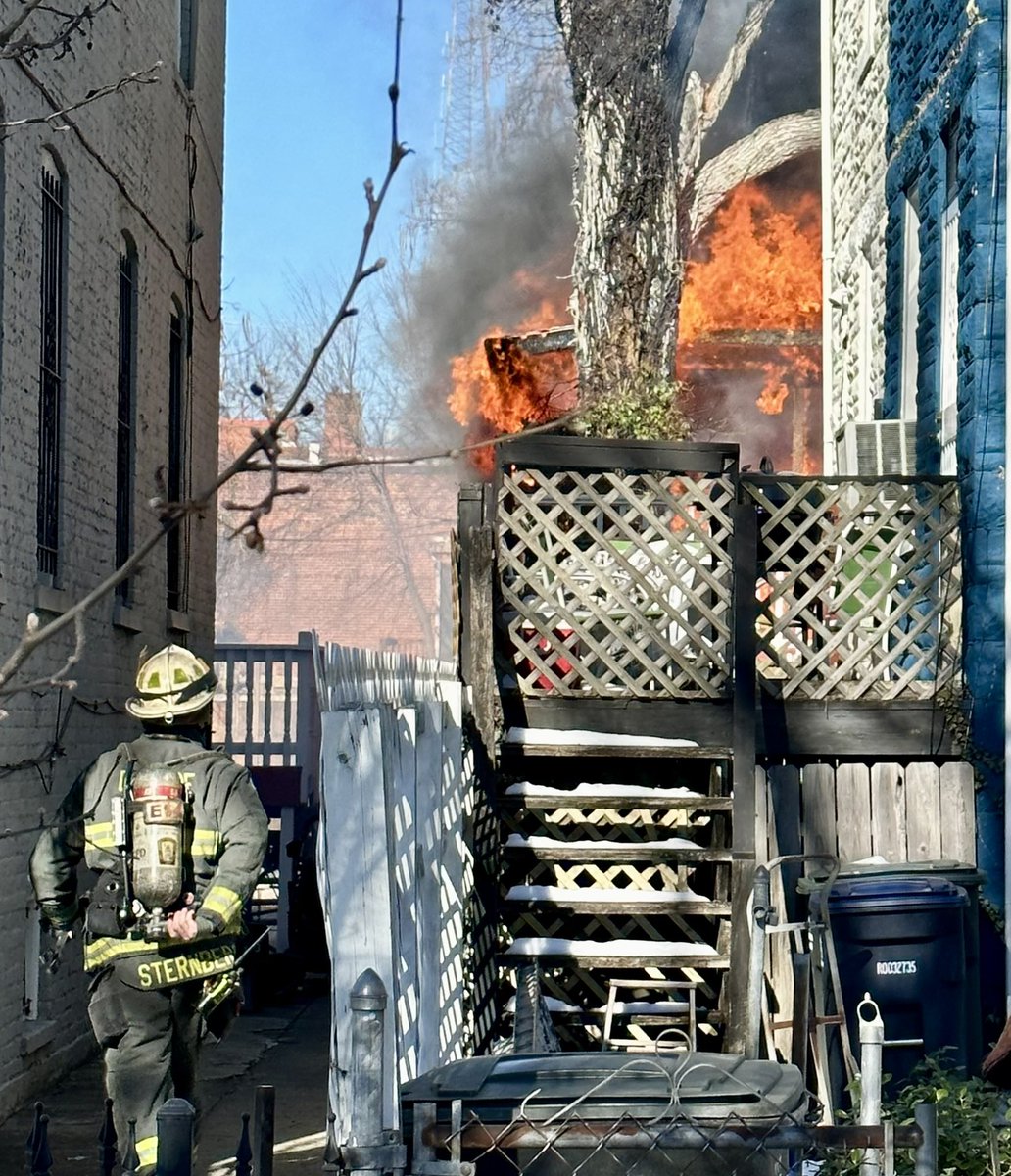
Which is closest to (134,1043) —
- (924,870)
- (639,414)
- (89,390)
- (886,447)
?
(924,870)

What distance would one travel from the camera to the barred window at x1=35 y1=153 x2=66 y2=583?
376 inches

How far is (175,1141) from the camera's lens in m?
3.19

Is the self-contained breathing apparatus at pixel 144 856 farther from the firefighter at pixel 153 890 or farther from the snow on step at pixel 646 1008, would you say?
the snow on step at pixel 646 1008

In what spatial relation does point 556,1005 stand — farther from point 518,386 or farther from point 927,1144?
point 518,386

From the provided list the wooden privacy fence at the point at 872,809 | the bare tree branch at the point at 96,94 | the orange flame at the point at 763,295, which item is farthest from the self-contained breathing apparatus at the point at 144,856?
the orange flame at the point at 763,295

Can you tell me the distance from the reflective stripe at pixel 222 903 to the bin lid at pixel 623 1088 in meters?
2.03

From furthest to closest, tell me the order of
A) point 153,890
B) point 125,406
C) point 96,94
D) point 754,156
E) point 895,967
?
point 754,156 → point 125,406 → point 895,967 → point 153,890 → point 96,94

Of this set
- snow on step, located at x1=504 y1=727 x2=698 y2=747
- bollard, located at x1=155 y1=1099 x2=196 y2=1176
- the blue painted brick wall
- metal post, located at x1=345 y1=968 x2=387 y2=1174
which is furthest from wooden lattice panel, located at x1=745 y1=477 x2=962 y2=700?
bollard, located at x1=155 y1=1099 x2=196 y2=1176

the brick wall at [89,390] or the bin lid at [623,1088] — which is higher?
the brick wall at [89,390]

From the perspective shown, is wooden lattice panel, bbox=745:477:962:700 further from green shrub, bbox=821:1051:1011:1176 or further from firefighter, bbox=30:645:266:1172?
firefighter, bbox=30:645:266:1172

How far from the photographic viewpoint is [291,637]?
171 ft

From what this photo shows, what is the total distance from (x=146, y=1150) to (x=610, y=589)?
13.7 ft

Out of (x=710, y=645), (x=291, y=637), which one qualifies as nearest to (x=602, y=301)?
(x=710, y=645)

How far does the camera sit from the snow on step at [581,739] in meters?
9.33
